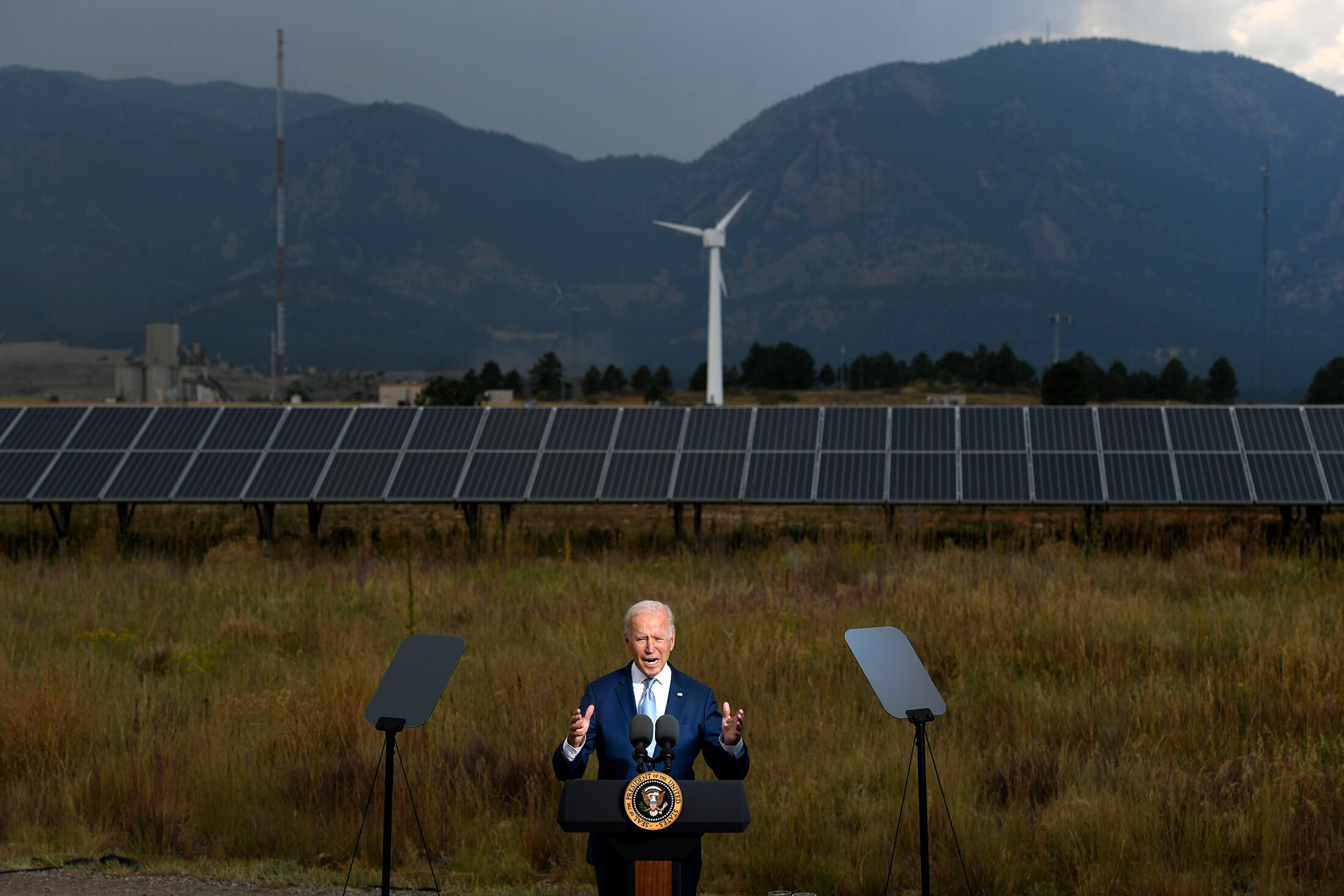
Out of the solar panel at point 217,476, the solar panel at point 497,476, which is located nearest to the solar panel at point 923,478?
the solar panel at point 497,476

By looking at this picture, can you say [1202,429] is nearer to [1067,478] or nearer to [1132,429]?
[1132,429]

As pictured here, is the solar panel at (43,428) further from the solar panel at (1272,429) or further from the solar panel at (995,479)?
the solar panel at (1272,429)

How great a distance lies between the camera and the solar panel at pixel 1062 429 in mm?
19234

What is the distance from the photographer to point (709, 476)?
1862 cm

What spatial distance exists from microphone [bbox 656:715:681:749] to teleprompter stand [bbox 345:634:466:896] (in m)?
1.10

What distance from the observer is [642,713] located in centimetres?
476

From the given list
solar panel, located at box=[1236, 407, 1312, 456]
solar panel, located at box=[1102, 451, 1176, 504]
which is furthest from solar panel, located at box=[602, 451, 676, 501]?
solar panel, located at box=[1236, 407, 1312, 456]

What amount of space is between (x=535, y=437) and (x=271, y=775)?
1196 centimetres

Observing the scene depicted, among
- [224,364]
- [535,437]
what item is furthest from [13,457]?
[224,364]

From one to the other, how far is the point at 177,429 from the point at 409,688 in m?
17.7

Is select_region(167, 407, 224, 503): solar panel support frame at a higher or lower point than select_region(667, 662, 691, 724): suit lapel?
higher

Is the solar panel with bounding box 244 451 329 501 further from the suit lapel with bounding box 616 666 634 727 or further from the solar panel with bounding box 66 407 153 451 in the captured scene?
the suit lapel with bounding box 616 666 634 727

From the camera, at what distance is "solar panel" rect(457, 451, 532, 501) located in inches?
715

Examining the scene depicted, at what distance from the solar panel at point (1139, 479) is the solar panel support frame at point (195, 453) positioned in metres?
15.0
